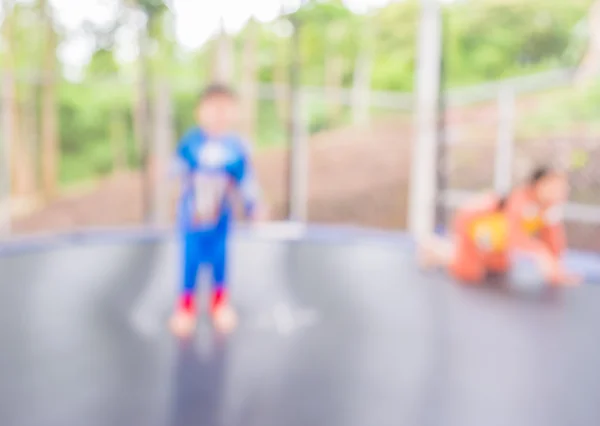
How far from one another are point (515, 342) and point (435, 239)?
1.45 meters

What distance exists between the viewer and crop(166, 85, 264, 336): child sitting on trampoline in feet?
7.22

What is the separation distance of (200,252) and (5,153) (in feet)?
8.02

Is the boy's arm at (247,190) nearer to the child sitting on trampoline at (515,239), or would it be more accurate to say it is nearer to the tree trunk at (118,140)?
the child sitting on trampoline at (515,239)

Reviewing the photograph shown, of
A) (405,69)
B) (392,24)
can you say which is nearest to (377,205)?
(405,69)

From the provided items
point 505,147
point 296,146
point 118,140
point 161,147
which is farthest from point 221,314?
point 118,140

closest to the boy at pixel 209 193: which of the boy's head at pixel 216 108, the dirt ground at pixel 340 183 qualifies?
the boy's head at pixel 216 108

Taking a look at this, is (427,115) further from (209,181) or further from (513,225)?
(209,181)

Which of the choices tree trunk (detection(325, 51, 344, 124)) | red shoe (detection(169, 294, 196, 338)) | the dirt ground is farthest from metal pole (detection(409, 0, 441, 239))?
red shoe (detection(169, 294, 196, 338))

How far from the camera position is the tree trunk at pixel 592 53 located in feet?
12.7

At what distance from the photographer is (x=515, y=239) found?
2.87 meters

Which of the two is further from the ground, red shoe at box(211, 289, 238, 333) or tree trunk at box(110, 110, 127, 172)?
tree trunk at box(110, 110, 127, 172)

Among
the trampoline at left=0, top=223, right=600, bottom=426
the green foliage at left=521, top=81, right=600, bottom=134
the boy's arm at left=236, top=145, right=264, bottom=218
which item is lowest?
the trampoline at left=0, top=223, right=600, bottom=426

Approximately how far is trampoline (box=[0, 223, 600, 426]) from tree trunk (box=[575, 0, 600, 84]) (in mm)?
1736

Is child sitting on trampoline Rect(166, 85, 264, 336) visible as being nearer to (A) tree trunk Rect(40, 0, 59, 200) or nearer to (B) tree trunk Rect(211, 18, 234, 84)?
(A) tree trunk Rect(40, 0, 59, 200)
